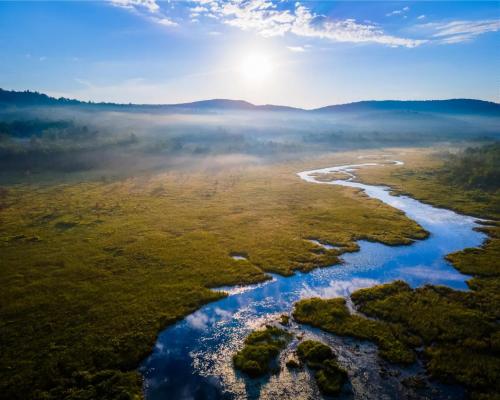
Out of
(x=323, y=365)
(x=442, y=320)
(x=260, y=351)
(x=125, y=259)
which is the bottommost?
(x=125, y=259)

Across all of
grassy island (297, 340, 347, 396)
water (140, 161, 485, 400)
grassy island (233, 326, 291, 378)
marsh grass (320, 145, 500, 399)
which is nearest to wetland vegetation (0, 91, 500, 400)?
marsh grass (320, 145, 500, 399)

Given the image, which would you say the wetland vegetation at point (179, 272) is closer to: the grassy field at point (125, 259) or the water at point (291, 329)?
the grassy field at point (125, 259)

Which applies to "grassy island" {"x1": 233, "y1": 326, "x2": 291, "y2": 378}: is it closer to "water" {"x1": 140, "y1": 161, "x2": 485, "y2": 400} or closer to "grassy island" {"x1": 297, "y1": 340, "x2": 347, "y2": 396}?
"water" {"x1": 140, "y1": 161, "x2": 485, "y2": 400}

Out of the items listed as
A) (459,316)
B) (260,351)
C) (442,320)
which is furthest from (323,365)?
(459,316)

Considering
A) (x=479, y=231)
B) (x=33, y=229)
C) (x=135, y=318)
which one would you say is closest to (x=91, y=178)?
(x=33, y=229)

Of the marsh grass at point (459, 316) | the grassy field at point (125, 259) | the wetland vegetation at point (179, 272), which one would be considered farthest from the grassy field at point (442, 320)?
the grassy field at point (125, 259)

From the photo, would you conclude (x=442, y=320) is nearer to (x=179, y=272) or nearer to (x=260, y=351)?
(x=260, y=351)
